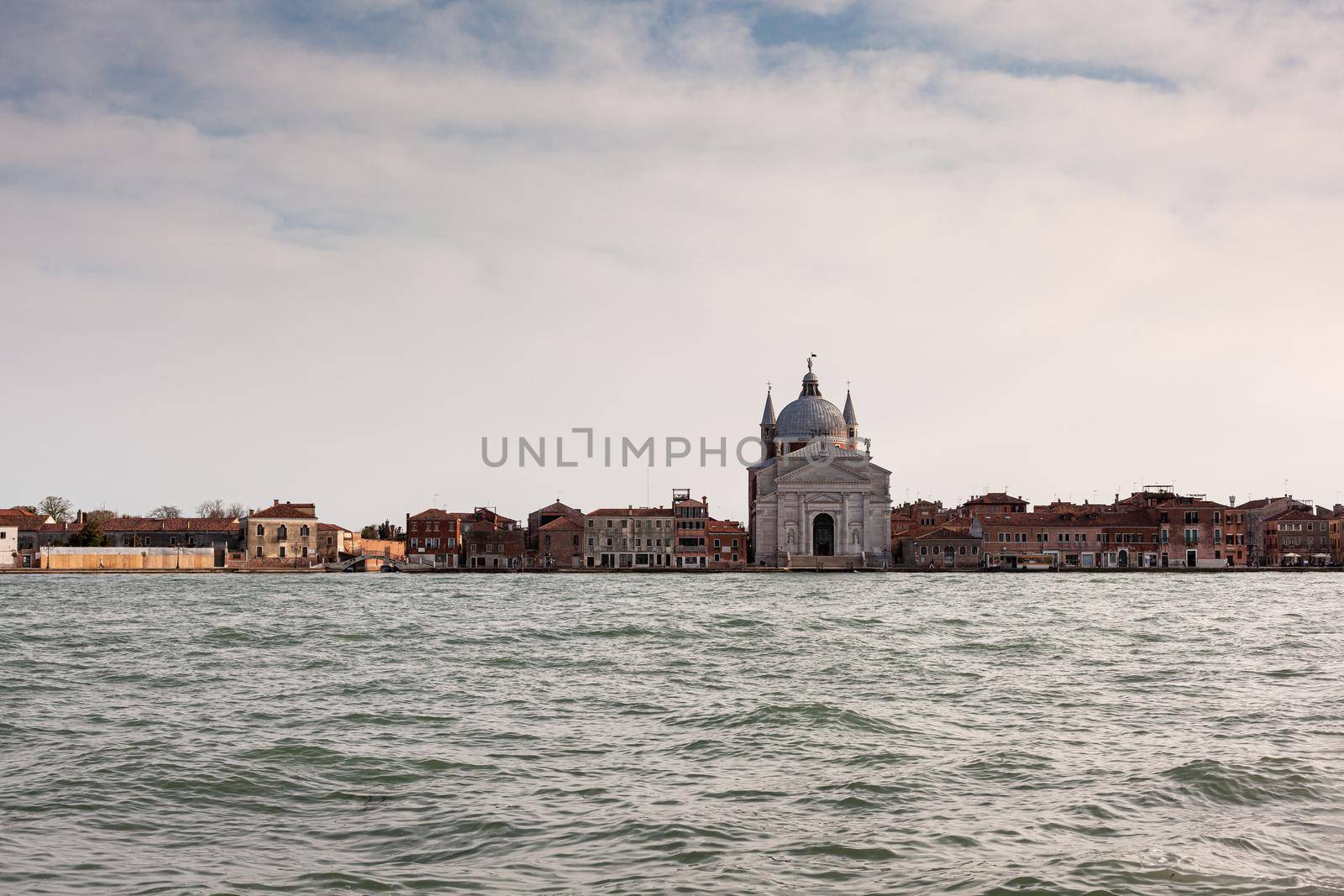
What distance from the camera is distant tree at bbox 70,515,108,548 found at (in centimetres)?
7575

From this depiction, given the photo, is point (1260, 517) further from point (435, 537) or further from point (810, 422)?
point (435, 537)

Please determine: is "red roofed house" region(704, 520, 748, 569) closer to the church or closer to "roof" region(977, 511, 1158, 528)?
the church

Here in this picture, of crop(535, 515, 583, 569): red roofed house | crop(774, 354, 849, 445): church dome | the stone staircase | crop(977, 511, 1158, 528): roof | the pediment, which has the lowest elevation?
the stone staircase

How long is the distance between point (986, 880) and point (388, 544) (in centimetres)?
8489

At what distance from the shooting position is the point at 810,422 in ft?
300

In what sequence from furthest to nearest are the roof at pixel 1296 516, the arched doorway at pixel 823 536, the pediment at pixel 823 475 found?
1. the roof at pixel 1296 516
2. the arched doorway at pixel 823 536
3. the pediment at pixel 823 475

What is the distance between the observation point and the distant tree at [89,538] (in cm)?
7575

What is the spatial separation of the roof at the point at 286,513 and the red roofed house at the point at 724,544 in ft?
82.8

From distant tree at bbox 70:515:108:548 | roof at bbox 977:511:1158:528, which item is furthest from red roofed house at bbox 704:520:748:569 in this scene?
distant tree at bbox 70:515:108:548

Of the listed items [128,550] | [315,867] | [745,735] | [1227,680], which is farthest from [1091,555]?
[315,867]

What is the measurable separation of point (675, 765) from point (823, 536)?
72013 millimetres

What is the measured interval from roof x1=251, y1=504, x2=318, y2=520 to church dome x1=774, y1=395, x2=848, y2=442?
111 feet

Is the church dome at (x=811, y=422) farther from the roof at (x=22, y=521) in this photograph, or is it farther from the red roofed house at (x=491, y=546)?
the roof at (x=22, y=521)

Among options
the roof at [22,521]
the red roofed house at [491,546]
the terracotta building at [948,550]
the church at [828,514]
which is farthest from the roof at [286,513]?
the terracotta building at [948,550]
